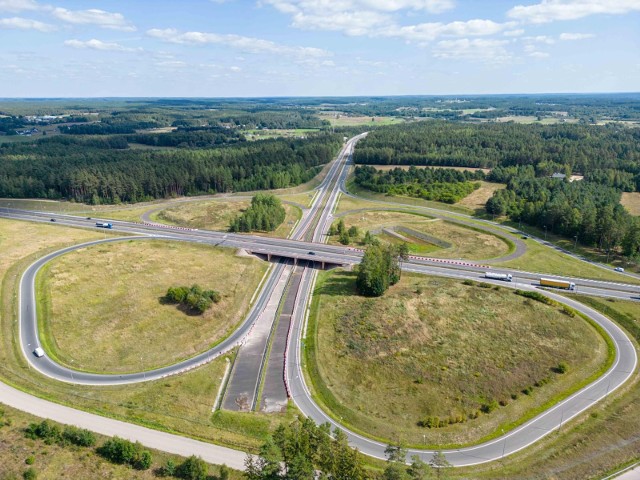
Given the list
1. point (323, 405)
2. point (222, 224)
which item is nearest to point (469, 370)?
point (323, 405)

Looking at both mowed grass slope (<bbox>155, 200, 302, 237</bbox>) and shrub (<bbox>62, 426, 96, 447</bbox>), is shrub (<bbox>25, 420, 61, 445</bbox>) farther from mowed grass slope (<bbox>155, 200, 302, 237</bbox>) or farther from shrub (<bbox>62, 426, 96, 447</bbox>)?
mowed grass slope (<bbox>155, 200, 302, 237</bbox>)

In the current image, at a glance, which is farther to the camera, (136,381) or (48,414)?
(136,381)

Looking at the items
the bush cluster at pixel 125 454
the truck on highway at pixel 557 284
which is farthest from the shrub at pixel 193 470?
the truck on highway at pixel 557 284

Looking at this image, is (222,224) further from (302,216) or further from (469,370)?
A: (469,370)

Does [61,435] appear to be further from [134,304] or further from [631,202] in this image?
[631,202]

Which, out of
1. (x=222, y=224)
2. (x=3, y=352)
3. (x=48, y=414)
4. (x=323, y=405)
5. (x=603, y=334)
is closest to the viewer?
(x=48, y=414)

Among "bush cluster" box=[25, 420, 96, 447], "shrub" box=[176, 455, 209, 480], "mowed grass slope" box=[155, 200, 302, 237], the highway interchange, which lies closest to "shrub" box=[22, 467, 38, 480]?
"bush cluster" box=[25, 420, 96, 447]
